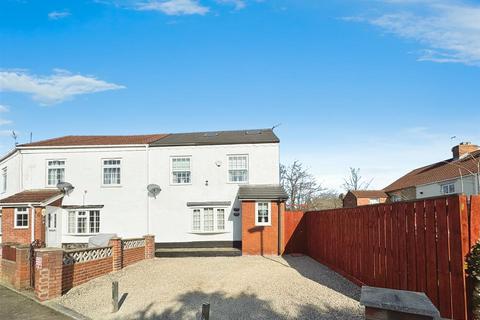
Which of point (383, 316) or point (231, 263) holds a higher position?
point (383, 316)

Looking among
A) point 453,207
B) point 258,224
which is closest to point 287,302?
point 453,207

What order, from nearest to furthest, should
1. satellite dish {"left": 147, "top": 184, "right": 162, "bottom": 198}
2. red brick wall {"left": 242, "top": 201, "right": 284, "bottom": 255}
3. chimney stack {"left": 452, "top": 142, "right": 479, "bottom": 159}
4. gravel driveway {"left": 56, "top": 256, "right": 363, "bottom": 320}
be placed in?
gravel driveway {"left": 56, "top": 256, "right": 363, "bottom": 320}
red brick wall {"left": 242, "top": 201, "right": 284, "bottom": 255}
satellite dish {"left": 147, "top": 184, "right": 162, "bottom": 198}
chimney stack {"left": 452, "top": 142, "right": 479, "bottom": 159}

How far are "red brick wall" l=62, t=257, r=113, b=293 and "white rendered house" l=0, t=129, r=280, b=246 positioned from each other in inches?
321

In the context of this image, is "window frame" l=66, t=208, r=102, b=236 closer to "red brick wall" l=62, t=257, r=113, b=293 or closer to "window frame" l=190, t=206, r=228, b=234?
"window frame" l=190, t=206, r=228, b=234

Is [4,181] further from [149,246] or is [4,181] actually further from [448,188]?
[448,188]

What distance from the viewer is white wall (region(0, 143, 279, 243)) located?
69.6 ft

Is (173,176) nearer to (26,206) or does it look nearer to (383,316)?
(26,206)

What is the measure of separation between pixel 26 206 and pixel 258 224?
12.3m

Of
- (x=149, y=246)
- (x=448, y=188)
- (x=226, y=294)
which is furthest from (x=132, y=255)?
(x=448, y=188)

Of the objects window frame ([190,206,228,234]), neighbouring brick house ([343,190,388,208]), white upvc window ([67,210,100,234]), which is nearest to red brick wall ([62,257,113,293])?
window frame ([190,206,228,234])

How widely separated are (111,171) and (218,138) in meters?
6.34

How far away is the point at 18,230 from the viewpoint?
21203 millimetres

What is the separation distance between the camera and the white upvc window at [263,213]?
19.2 metres

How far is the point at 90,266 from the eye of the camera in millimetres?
12133
